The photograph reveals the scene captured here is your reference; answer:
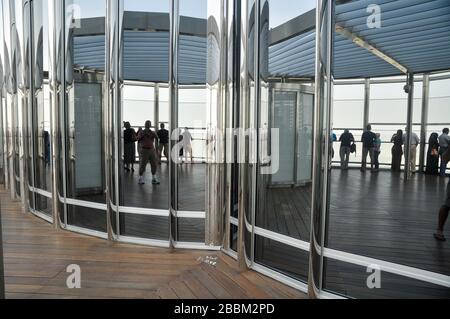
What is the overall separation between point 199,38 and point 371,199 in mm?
4108

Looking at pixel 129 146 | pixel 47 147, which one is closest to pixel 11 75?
pixel 47 147

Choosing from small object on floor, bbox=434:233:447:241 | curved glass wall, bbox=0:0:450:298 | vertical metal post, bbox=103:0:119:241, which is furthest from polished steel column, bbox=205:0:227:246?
small object on floor, bbox=434:233:447:241

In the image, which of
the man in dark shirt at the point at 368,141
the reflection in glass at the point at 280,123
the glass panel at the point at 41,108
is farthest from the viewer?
the glass panel at the point at 41,108

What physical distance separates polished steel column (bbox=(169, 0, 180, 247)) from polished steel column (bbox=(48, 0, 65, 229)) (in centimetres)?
176

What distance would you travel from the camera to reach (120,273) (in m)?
3.63

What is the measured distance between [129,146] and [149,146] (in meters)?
0.28

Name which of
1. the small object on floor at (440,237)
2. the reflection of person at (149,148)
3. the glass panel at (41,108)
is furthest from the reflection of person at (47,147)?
the small object on floor at (440,237)

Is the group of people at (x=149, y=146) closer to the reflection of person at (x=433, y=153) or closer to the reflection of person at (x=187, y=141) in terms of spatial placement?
the reflection of person at (x=187, y=141)

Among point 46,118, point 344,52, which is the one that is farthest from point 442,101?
point 46,118

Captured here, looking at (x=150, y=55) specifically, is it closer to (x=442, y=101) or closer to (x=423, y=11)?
(x=442, y=101)

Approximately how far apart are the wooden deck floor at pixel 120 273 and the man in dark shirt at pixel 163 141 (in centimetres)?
113

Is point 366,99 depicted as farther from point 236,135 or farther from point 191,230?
point 191,230

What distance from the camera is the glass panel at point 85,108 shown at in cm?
484

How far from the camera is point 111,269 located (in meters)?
3.74
